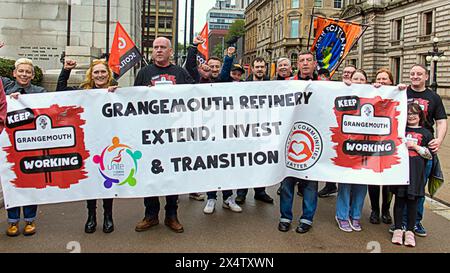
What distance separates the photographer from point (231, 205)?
6.33m

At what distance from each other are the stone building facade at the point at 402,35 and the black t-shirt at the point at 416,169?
39848mm

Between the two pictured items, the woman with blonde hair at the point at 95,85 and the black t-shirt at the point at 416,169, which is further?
the woman with blonde hair at the point at 95,85

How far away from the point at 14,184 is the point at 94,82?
61.4 inches

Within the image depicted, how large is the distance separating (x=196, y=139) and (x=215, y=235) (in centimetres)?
118

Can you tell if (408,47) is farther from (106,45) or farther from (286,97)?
(286,97)

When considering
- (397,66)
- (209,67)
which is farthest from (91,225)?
(397,66)

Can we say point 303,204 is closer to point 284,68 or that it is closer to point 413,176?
point 413,176

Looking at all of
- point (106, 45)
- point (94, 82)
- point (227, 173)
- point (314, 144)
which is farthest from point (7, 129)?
point (106, 45)

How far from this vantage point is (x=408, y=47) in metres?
51.7

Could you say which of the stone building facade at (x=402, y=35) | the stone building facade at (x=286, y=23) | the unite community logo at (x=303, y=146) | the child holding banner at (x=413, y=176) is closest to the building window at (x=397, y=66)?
the stone building facade at (x=402, y=35)

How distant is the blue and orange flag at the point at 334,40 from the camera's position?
10352 millimetres

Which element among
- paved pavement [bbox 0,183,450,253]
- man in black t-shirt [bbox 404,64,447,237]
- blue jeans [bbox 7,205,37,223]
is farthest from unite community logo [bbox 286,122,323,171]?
blue jeans [bbox 7,205,37,223]

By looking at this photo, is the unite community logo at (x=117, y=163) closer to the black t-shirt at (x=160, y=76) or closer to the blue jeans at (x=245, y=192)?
the black t-shirt at (x=160, y=76)

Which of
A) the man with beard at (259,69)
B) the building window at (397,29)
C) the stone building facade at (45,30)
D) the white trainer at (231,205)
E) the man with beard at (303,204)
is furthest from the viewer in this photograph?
the building window at (397,29)
